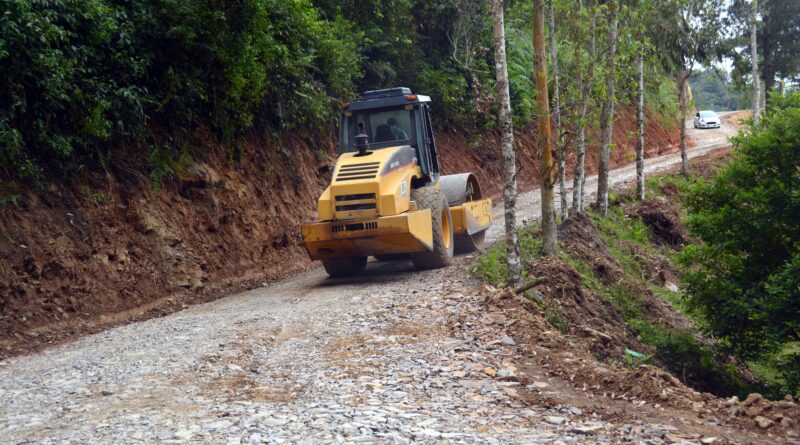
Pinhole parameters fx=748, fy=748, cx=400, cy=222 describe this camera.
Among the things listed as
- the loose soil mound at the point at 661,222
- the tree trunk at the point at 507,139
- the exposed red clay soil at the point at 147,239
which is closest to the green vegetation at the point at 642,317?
the tree trunk at the point at 507,139

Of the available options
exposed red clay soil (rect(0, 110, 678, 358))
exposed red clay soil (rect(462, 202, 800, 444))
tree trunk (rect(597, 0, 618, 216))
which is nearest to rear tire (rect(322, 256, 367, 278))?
exposed red clay soil (rect(0, 110, 678, 358))

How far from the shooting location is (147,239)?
13.1 m

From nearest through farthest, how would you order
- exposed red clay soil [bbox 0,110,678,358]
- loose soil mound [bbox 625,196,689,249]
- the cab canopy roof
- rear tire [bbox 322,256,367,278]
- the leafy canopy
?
exposed red clay soil [bbox 0,110,678,358] < the leafy canopy < the cab canopy roof < rear tire [bbox 322,256,367,278] < loose soil mound [bbox 625,196,689,249]

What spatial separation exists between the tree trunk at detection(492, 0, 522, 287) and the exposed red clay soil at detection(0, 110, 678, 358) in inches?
166

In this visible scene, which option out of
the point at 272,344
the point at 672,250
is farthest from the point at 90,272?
the point at 672,250

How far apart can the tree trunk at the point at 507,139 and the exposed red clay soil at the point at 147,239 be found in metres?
Result: 4.21

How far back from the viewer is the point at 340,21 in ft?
71.6

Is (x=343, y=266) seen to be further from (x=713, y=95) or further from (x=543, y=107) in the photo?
(x=713, y=95)

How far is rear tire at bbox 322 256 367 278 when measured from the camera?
13.8 metres

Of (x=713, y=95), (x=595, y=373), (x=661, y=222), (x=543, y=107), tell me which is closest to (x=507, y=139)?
(x=543, y=107)

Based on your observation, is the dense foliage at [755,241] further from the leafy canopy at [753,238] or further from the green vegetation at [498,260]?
the green vegetation at [498,260]

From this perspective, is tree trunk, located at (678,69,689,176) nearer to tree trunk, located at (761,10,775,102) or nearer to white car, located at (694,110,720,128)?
tree trunk, located at (761,10,775,102)

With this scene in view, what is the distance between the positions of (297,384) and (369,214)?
5.16 meters

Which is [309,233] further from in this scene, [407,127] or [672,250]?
[672,250]
